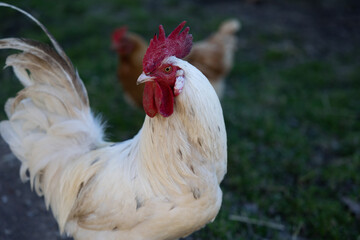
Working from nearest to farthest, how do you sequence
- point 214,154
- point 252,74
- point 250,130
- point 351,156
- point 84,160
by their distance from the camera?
1. point 214,154
2. point 84,160
3. point 351,156
4. point 250,130
5. point 252,74

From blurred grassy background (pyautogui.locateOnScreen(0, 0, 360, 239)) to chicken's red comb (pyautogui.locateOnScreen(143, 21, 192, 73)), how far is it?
116 cm

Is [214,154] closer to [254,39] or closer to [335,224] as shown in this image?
[335,224]

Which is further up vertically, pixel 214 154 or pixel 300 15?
pixel 214 154

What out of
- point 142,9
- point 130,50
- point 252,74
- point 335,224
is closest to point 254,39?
point 252,74

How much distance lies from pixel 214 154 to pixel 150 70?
0.64 m

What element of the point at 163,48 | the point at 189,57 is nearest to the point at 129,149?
the point at 163,48

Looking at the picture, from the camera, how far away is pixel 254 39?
716cm

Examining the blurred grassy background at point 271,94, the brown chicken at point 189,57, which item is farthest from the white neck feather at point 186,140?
the brown chicken at point 189,57

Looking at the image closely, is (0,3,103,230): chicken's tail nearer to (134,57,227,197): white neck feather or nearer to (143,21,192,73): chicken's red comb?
(134,57,227,197): white neck feather

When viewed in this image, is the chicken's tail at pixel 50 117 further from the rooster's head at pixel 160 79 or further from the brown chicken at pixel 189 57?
the brown chicken at pixel 189 57

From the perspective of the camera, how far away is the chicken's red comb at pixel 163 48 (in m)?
1.98

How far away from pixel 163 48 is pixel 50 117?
1.16m

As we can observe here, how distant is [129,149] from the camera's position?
241cm

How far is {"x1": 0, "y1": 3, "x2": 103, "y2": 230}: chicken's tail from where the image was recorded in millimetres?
2592
